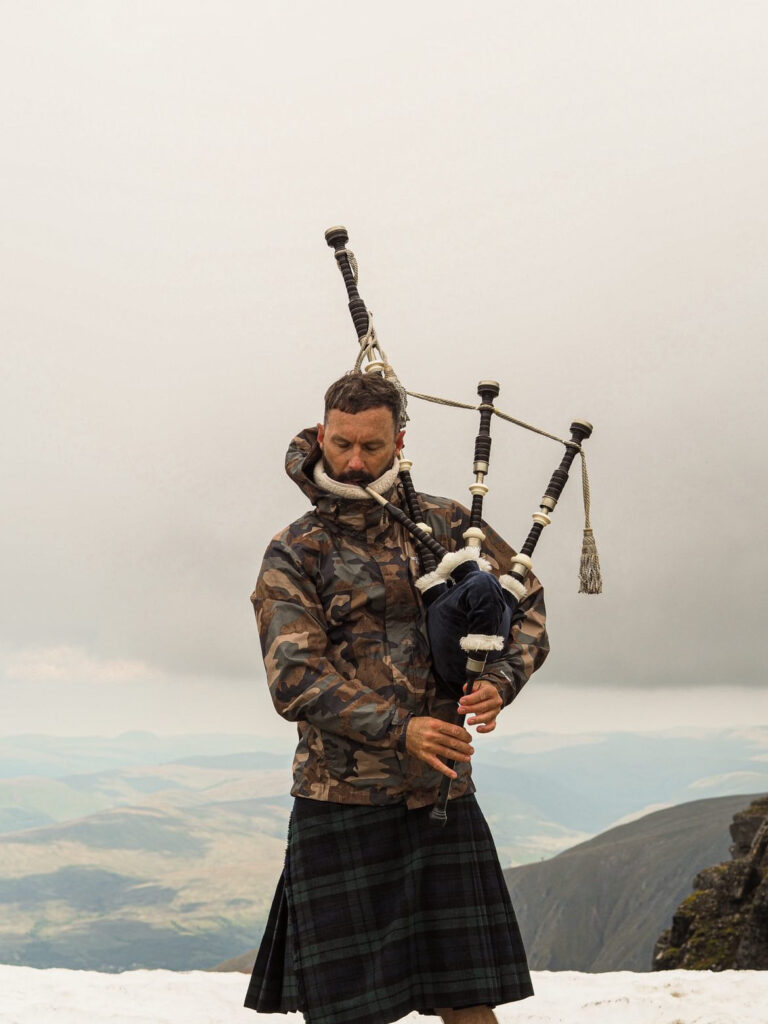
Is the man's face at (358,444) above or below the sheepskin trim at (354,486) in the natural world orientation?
above

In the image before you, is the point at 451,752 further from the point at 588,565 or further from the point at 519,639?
the point at 588,565

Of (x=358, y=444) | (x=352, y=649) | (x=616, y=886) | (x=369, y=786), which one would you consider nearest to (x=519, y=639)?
(x=352, y=649)

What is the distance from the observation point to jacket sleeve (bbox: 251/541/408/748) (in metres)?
3.54

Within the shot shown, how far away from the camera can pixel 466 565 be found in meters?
3.83

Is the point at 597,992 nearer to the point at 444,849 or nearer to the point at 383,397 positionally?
the point at 444,849

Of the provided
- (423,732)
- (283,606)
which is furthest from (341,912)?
(283,606)

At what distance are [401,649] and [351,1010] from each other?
1245 mm

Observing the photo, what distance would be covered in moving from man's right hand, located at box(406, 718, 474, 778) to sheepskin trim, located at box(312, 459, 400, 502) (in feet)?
2.72

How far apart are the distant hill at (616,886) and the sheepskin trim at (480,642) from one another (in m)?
103

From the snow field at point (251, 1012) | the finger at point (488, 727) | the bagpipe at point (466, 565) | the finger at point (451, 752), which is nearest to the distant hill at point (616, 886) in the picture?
the snow field at point (251, 1012)

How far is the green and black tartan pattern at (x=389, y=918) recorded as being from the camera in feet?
12.6

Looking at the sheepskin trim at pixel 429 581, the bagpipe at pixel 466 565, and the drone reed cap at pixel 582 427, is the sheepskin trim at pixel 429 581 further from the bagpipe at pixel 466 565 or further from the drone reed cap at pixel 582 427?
the drone reed cap at pixel 582 427

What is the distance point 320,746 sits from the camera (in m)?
3.81

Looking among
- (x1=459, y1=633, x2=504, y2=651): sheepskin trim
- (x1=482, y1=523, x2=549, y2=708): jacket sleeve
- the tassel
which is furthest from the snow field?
(x1=459, y1=633, x2=504, y2=651): sheepskin trim
